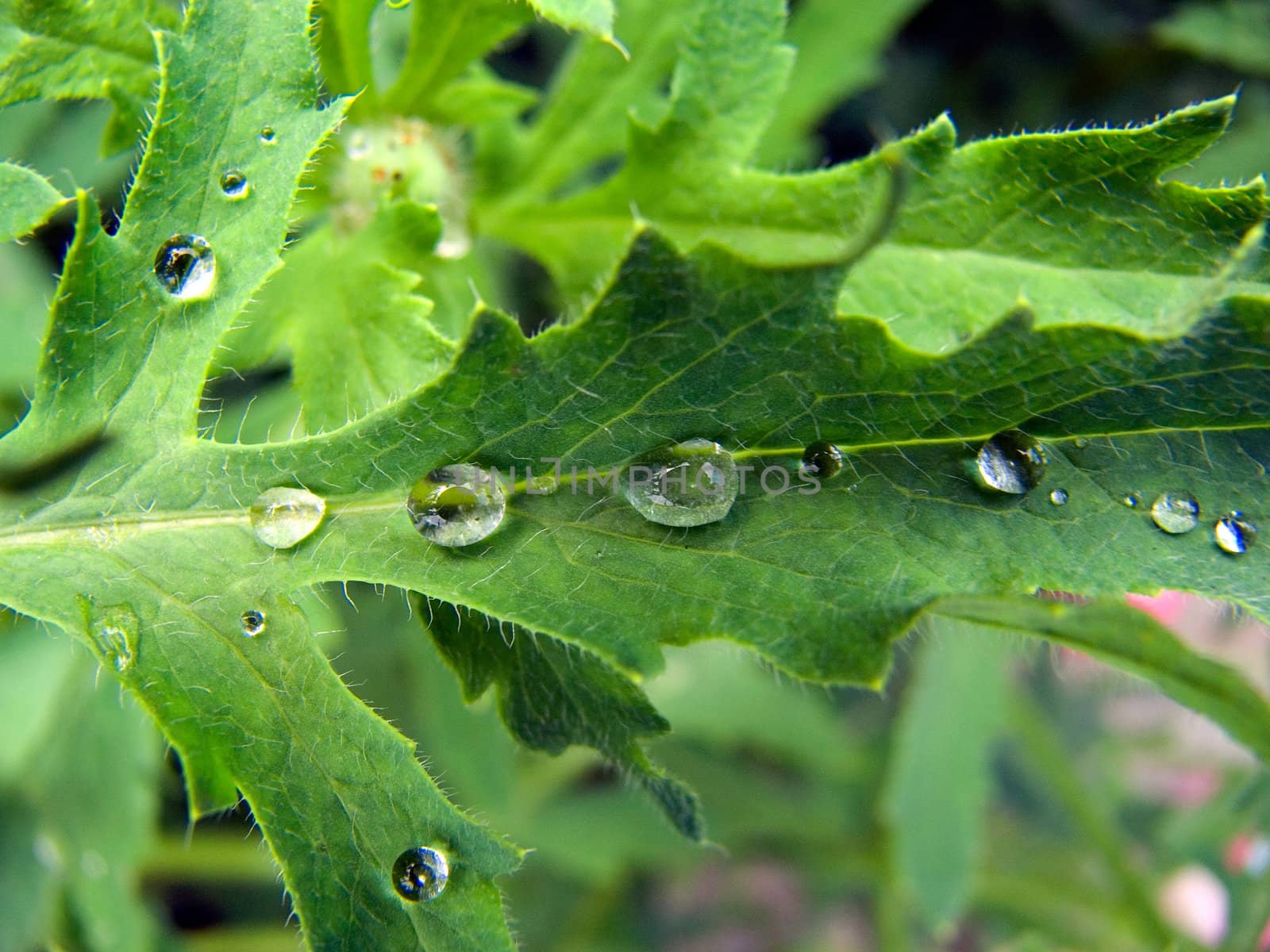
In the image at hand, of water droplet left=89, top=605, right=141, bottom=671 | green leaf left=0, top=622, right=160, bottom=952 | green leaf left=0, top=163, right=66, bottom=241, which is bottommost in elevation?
green leaf left=0, top=622, right=160, bottom=952

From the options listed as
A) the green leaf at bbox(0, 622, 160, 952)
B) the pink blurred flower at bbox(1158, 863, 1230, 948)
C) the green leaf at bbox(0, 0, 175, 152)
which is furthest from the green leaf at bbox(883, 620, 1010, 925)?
the green leaf at bbox(0, 0, 175, 152)

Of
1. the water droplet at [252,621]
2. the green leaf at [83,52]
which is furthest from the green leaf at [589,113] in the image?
the water droplet at [252,621]

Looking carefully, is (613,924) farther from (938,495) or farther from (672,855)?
(938,495)

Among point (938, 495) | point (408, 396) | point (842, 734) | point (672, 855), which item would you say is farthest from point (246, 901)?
point (938, 495)

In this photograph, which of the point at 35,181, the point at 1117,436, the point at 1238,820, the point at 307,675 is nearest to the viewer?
the point at 1117,436

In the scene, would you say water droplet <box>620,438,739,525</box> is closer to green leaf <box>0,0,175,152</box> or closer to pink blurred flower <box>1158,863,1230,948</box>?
green leaf <box>0,0,175,152</box>

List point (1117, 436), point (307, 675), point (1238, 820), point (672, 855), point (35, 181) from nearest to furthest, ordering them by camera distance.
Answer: point (1117, 436)
point (307, 675)
point (35, 181)
point (1238, 820)
point (672, 855)

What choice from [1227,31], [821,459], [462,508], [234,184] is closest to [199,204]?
[234,184]
